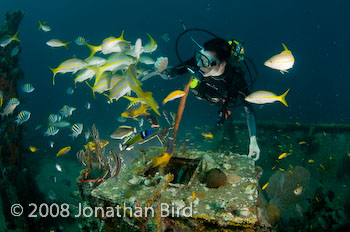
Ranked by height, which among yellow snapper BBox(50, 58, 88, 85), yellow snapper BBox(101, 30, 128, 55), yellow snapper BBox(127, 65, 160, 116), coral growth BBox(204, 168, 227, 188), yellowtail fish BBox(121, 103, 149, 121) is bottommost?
coral growth BBox(204, 168, 227, 188)

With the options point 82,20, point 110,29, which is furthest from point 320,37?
point 82,20

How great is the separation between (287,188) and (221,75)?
439 centimetres

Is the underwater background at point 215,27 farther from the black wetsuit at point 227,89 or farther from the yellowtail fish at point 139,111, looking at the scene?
the yellowtail fish at point 139,111

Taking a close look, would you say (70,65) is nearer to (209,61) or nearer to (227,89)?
(209,61)

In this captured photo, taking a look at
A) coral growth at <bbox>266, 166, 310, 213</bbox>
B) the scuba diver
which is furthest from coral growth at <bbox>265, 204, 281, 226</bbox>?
coral growth at <bbox>266, 166, 310, 213</bbox>

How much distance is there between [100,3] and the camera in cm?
9231

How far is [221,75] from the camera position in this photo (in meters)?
4.24

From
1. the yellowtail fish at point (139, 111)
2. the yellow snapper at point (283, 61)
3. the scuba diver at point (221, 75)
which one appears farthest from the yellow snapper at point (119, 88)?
the yellow snapper at point (283, 61)

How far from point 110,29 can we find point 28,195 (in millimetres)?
96115

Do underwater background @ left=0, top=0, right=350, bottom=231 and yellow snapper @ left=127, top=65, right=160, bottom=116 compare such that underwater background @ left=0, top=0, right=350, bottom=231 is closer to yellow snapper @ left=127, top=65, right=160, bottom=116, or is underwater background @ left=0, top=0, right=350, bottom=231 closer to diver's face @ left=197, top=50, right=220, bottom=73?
diver's face @ left=197, top=50, right=220, bottom=73

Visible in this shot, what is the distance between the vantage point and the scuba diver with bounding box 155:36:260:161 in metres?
3.85

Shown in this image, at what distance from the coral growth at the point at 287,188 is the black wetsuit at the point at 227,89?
2.64 meters

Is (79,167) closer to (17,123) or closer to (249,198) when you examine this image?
(17,123)

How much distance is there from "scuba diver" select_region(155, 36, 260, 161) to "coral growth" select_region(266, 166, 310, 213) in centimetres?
236
